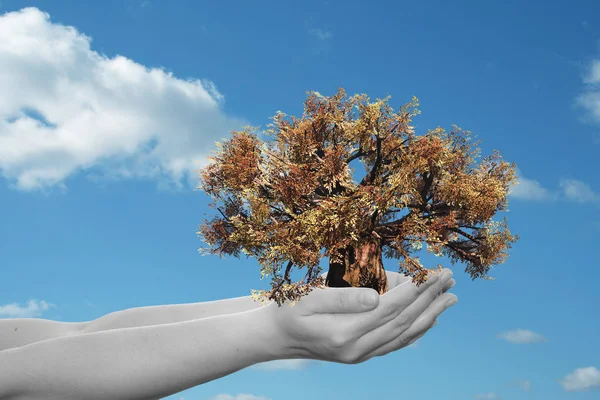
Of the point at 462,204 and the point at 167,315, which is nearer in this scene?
the point at 462,204

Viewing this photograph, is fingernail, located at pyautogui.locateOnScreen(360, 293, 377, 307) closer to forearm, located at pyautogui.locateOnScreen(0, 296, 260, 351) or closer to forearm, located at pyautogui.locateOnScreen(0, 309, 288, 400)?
forearm, located at pyautogui.locateOnScreen(0, 309, 288, 400)

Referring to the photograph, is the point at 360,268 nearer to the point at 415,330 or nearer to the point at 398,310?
the point at 398,310

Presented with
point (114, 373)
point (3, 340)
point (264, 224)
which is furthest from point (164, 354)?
point (3, 340)

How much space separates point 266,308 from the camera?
652cm

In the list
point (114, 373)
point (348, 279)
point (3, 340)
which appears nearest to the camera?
point (114, 373)

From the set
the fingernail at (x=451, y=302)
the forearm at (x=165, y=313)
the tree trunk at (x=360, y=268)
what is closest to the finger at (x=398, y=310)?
the fingernail at (x=451, y=302)

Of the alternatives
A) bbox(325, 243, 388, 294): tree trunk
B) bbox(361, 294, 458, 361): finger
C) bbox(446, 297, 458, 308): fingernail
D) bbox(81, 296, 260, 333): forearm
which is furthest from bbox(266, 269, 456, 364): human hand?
bbox(81, 296, 260, 333): forearm

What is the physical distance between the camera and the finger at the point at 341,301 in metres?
6.06

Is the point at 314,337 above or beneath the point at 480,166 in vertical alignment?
beneath

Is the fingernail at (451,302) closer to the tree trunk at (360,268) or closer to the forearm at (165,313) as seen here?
the tree trunk at (360,268)

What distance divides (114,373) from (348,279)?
2.52 m

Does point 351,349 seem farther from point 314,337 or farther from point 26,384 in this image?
point 26,384

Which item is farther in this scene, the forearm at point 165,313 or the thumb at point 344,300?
the forearm at point 165,313

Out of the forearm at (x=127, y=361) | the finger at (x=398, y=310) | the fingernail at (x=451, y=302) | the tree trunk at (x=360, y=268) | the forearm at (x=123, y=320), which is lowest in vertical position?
the forearm at (x=127, y=361)
